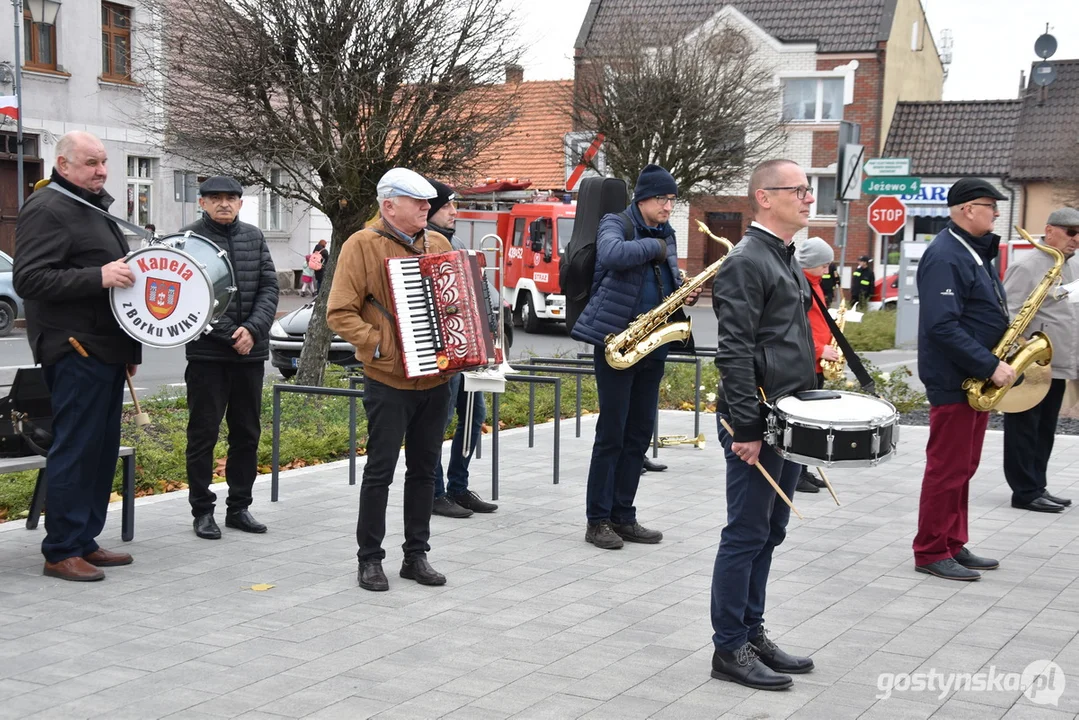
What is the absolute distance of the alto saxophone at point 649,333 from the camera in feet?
23.0

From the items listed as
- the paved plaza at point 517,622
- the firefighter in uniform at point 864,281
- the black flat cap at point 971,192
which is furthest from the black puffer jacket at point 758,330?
the firefighter in uniform at point 864,281

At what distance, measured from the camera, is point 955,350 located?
21.2 ft

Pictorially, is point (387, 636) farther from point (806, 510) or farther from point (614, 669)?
point (806, 510)

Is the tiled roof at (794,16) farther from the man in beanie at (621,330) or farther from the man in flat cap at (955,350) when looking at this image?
the man in flat cap at (955,350)

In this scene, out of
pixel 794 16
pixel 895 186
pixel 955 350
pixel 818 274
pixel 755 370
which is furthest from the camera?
pixel 794 16

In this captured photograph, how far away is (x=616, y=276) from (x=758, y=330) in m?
2.46

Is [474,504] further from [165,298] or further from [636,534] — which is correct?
[165,298]

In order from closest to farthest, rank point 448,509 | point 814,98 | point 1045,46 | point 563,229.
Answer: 1. point 448,509
2. point 563,229
3. point 814,98
4. point 1045,46

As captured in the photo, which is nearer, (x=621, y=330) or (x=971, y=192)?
(x=971, y=192)

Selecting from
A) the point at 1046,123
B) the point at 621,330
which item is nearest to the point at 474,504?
the point at 621,330

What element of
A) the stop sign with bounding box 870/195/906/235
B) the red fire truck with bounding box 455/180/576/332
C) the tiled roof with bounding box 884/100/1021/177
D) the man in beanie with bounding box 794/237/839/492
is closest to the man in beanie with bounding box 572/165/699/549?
the man in beanie with bounding box 794/237/839/492

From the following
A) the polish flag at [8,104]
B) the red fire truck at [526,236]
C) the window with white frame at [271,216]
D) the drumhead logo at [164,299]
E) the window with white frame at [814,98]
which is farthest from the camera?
the window with white frame at [814,98]

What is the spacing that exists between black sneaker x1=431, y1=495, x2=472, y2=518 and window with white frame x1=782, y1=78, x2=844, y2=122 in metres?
36.1

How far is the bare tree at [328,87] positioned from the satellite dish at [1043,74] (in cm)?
3479
